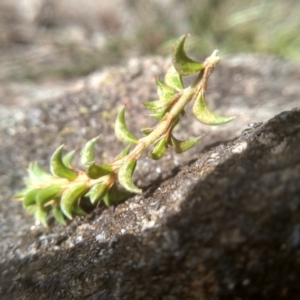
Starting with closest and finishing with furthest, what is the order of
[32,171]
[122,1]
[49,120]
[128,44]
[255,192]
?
[255,192] < [32,171] < [49,120] < [128,44] < [122,1]

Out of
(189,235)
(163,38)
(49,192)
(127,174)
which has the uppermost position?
(163,38)

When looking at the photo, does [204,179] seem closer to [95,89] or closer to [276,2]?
[95,89]

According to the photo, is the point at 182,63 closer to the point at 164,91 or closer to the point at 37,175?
the point at 164,91

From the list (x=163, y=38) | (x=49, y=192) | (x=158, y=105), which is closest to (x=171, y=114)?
(x=158, y=105)

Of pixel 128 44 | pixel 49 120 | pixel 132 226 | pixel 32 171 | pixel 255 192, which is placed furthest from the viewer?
pixel 128 44

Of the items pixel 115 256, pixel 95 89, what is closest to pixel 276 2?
pixel 95 89

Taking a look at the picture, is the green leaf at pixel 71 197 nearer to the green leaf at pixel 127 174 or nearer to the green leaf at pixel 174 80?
the green leaf at pixel 127 174

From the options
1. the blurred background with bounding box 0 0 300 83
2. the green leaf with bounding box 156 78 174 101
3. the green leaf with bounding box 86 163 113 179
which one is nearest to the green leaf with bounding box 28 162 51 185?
the green leaf with bounding box 86 163 113 179

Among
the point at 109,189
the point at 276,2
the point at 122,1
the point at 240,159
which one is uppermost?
the point at 122,1
